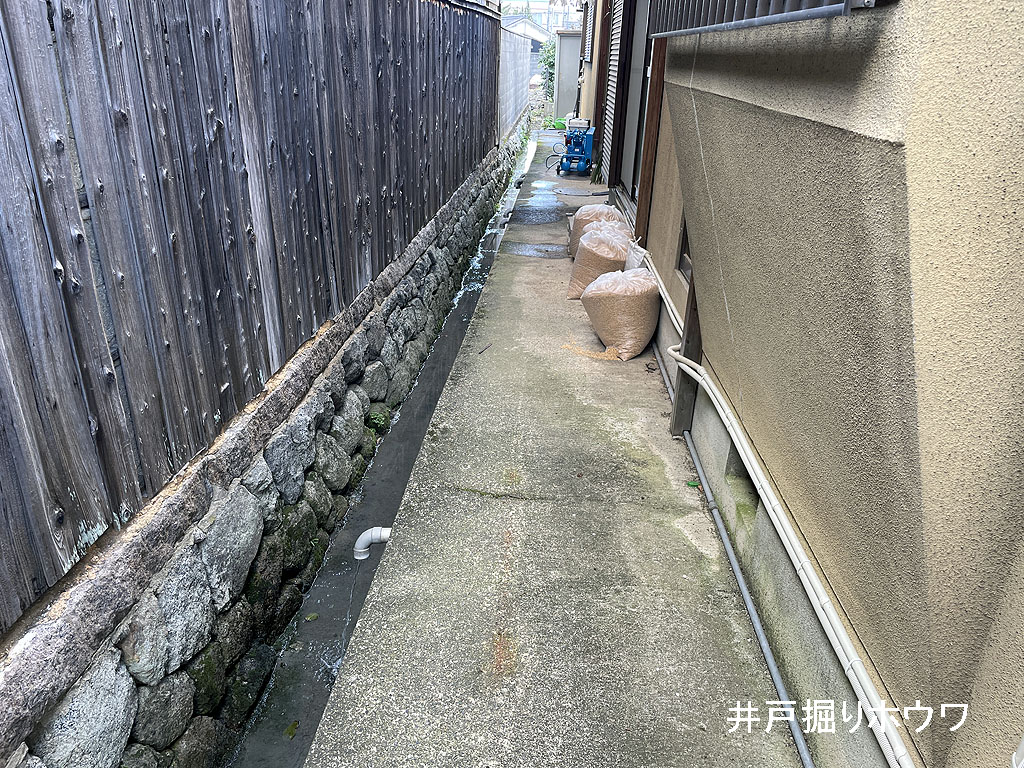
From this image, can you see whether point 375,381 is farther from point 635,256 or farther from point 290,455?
point 635,256

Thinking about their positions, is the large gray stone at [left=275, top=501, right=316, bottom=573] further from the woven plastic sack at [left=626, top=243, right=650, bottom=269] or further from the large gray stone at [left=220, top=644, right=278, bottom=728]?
the woven plastic sack at [left=626, top=243, right=650, bottom=269]

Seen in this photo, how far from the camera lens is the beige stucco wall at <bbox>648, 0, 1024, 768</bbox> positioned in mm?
1294

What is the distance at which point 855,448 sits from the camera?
1.84m

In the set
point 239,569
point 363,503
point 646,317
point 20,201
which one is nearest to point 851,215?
point 20,201

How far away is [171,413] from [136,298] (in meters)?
0.43

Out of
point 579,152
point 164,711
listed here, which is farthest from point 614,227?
point 579,152

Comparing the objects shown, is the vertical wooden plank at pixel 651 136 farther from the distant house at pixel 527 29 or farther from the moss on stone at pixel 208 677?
the distant house at pixel 527 29

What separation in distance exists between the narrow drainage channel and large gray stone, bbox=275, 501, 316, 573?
21 cm

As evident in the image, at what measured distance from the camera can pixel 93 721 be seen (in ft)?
6.39

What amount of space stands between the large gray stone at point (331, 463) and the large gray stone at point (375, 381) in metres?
0.62

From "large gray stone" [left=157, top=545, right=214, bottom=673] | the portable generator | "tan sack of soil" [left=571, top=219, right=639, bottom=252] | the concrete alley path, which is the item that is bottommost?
the concrete alley path

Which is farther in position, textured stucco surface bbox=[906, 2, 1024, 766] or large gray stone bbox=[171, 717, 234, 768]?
large gray stone bbox=[171, 717, 234, 768]

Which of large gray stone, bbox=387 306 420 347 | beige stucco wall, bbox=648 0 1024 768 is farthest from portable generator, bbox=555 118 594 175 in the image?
beige stucco wall, bbox=648 0 1024 768

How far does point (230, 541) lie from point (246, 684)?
610 millimetres
